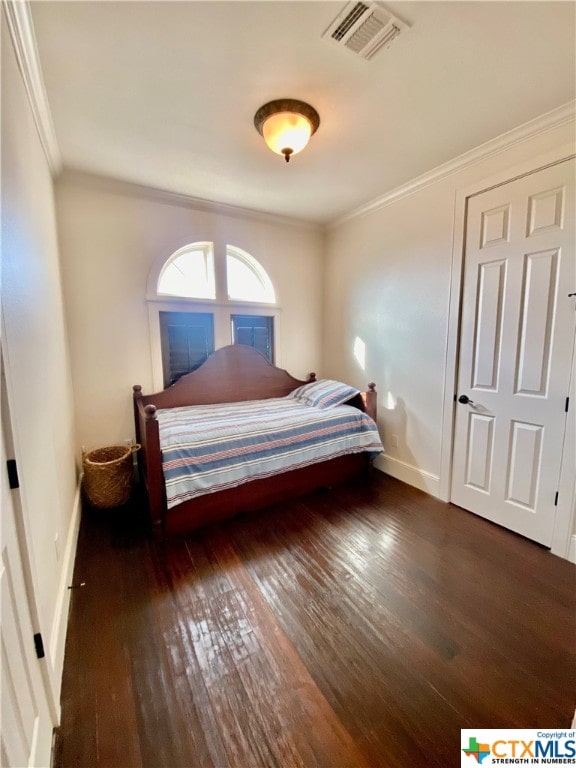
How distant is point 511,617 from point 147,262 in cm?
349

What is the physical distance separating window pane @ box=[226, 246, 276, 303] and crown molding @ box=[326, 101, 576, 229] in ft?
3.94

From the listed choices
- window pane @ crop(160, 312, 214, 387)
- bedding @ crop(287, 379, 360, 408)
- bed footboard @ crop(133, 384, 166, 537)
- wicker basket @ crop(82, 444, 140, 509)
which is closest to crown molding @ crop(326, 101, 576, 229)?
bedding @ crop(287, 379, 360, 408)

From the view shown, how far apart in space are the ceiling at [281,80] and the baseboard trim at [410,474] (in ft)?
8.12

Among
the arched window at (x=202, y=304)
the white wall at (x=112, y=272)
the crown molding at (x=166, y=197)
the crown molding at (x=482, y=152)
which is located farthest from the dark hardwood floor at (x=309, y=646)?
the crown molding at (x=166, y=197)

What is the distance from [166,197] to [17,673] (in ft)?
10.4

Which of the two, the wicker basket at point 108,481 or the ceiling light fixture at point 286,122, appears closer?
the ceiling light fixture at point 286,122

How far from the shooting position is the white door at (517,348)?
1.88 metres

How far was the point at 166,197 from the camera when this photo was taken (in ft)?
9.23

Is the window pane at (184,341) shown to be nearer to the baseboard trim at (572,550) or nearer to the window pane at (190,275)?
the window pane at (190,275)

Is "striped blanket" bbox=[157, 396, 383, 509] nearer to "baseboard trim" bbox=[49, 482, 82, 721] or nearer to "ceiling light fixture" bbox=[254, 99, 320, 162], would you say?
"baseboard trim" bbox=[49, 482, 82, 721]

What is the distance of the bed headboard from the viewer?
295cm

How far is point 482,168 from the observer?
2.18 m

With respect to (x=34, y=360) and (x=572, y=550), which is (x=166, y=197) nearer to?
(x=34, y=360)

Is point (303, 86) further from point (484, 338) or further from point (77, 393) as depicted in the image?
point (77, 393)
